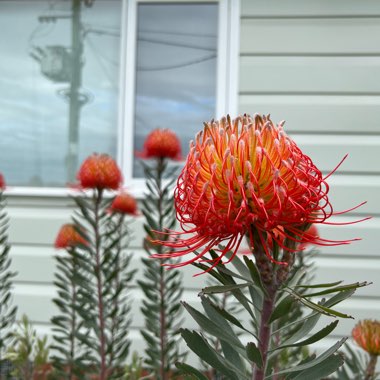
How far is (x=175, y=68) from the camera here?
4.01m

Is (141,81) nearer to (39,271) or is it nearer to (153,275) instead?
(39,271)

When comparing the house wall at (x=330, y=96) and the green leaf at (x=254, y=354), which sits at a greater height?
the house wall at (x=330, y=96)

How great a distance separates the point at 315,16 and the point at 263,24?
36 cm

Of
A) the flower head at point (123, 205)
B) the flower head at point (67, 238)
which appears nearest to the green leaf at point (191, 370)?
the flower head at point (67, 238)

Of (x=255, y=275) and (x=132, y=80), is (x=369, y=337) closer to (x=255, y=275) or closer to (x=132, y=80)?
(x=255, y=275)

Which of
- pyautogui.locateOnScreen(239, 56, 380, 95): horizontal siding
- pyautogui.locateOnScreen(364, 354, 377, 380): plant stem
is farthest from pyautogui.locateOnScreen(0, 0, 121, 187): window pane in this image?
pyautogui.locateOnScreen(364, 354, 377, 380): plant stem

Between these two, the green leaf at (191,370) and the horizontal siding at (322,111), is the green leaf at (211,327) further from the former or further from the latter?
the horizontal siding at (322,111)

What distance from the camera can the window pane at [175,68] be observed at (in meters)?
3.97

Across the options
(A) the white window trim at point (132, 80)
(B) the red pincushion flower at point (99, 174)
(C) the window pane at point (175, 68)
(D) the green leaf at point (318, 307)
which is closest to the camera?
(D) the green leaf at point (318, 307)

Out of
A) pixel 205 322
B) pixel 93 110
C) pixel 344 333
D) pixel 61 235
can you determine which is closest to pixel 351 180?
pixel 344 333

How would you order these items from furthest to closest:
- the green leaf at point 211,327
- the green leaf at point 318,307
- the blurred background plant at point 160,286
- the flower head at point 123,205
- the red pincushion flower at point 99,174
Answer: the flower head at point 123,205 → the blurred background plant at point 160,286 → the red pincushion flower at point 99,174 → the green leaf at point 211,327 → the green leaf at point 318,307

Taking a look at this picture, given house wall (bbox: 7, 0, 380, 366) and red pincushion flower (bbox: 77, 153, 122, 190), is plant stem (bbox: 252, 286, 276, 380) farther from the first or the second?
house wall (bbox: 7, 0, 380, 366)

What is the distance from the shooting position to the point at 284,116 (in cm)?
377

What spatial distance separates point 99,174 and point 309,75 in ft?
7.75
